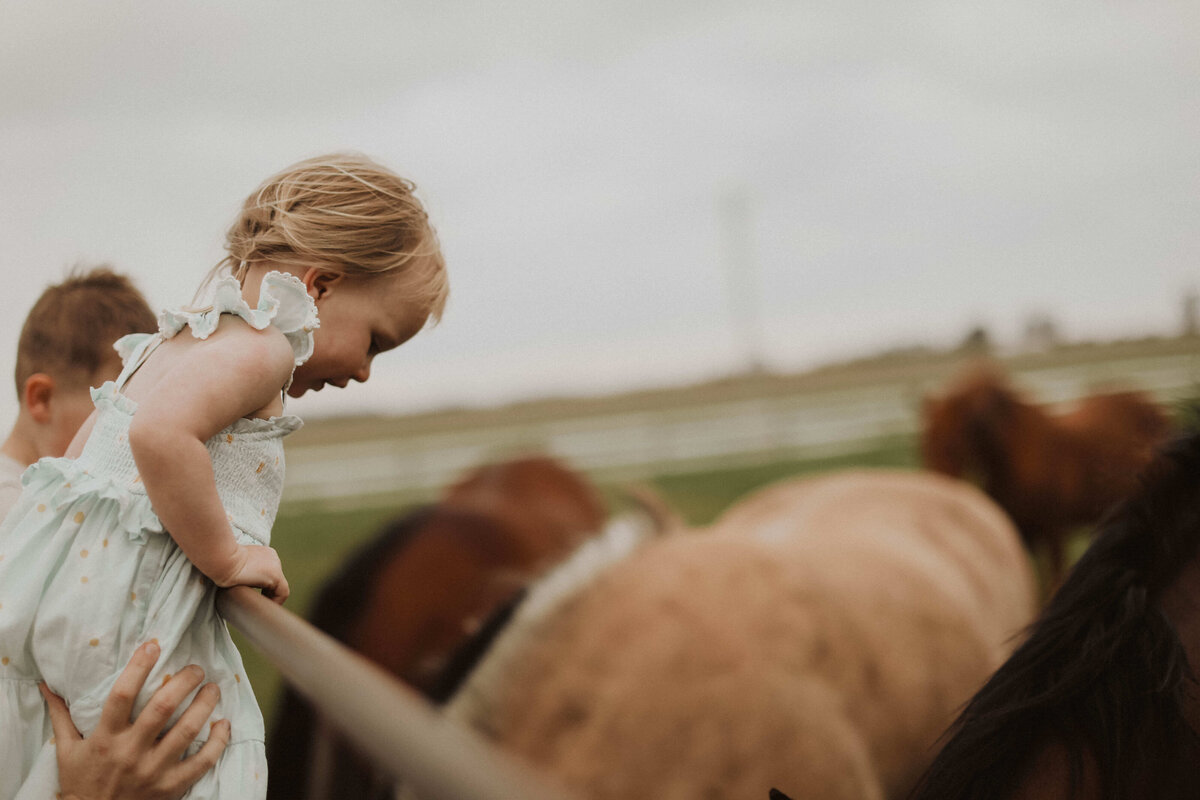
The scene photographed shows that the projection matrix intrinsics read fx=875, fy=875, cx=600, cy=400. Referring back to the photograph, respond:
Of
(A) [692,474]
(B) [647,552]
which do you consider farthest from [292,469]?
(B) [647,552]

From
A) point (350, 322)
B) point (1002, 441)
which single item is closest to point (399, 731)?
point (350, 322)

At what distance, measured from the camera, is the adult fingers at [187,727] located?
2.78 ft

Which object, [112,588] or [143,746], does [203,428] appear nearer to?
[112,588]

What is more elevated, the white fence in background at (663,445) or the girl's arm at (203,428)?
the girl's arm at (203,428)

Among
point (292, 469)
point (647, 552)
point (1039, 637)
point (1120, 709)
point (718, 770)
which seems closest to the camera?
point (1120, 709)

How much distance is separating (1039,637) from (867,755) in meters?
1.49

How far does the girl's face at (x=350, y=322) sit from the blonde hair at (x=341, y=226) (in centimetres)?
1

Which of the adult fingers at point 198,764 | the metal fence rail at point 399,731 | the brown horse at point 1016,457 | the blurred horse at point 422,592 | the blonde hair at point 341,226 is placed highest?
the blonde hair at point 341,226

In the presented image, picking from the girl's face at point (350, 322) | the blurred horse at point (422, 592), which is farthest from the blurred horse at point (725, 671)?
the girl's face at point (350, 322)

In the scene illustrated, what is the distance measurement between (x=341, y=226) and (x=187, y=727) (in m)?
0.54

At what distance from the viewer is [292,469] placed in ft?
42.8

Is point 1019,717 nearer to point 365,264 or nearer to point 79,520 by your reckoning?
point 365,264

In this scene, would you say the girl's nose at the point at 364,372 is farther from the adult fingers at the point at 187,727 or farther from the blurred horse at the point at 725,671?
the blurred horse at the point at 725,671

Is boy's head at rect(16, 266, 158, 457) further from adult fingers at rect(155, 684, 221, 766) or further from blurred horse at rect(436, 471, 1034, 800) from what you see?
blurred horse at rect(436, 471, 1034, 800)
